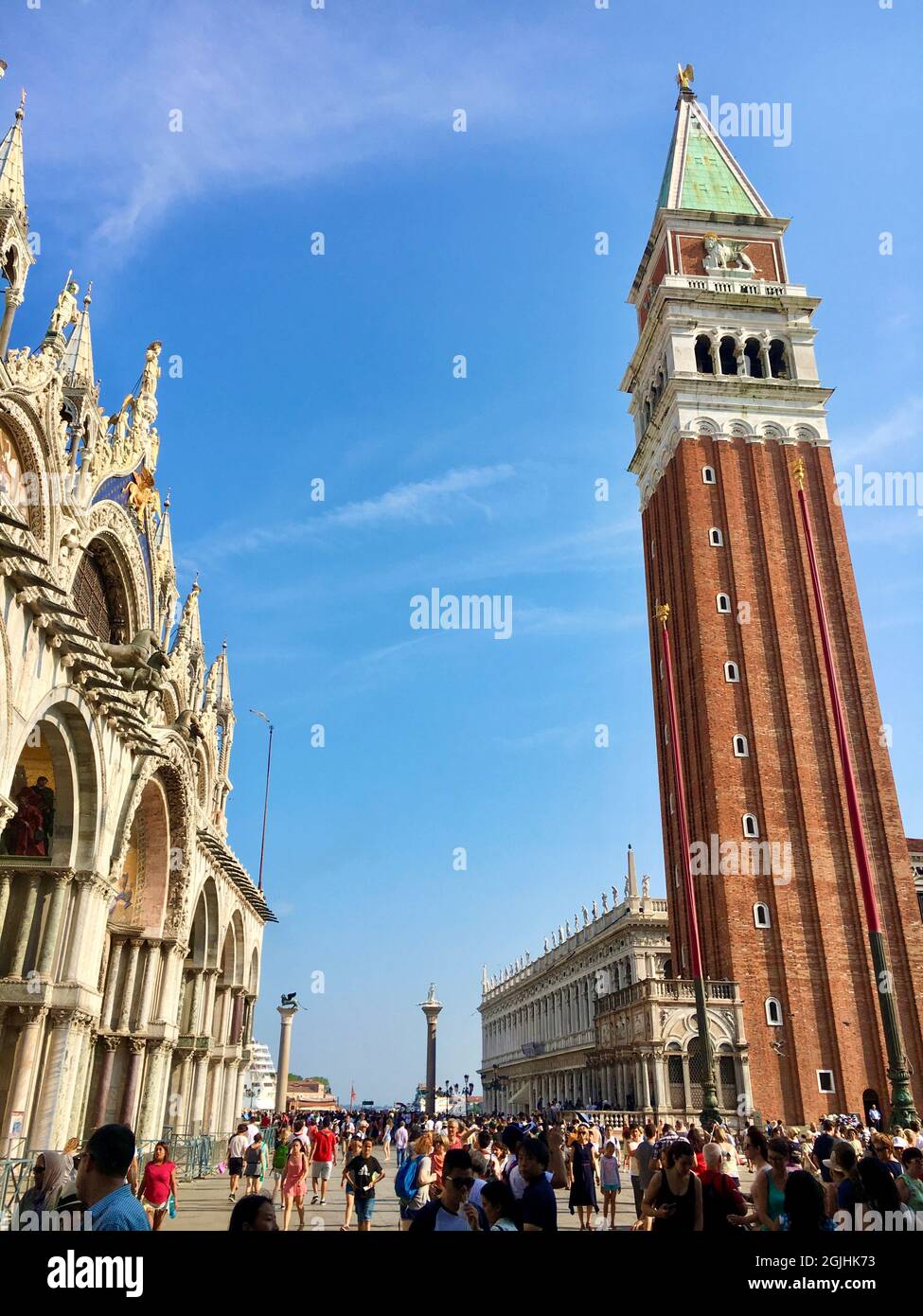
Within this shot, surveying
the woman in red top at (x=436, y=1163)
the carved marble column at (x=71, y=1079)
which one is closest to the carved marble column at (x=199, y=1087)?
the carved marble column at (x=71, y=1079)

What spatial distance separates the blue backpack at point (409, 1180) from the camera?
33.1ft

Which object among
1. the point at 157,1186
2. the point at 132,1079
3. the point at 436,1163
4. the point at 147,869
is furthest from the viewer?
the point at 147,869

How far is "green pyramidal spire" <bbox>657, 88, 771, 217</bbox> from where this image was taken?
55250 mm

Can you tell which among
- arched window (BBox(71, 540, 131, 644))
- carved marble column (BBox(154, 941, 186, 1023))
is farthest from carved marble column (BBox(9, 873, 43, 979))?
carved marble column (BBox(154, 941, 186, 1023))

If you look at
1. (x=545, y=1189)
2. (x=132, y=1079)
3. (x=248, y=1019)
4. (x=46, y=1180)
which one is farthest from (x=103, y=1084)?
(x=545, y=1189)

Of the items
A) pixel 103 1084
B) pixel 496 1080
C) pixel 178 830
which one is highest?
pixel 178 830

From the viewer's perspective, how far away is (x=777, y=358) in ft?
166

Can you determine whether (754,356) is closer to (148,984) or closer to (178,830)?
(178,830)

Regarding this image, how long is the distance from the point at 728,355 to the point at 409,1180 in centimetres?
4845

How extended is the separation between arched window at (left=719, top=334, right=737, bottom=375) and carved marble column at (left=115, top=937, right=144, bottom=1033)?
1623 inches

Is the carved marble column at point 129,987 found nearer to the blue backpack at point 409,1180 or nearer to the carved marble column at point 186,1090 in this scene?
the carved marble column at point 186,1090

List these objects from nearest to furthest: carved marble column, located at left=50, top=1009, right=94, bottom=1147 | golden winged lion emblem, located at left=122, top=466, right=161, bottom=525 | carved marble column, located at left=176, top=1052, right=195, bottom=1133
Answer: carved marble column, located at left=50, top=1009, right=94, bottom=1147 → golden winged lion emblem, located at left=122, top=466, right=161, bottom=525 → carved marble column, located at left=176, top=1052, right=195, bottom=1133

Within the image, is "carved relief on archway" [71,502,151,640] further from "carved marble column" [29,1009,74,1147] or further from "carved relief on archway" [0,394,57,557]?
"carved marble column" [29,1009,74,1147]
